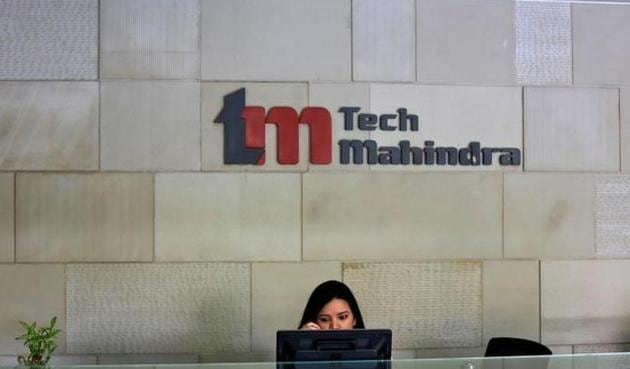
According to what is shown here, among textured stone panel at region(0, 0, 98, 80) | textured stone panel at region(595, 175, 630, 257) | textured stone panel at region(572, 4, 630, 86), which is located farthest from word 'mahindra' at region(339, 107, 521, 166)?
textured stone panel at region(0, 0, 98, 80)

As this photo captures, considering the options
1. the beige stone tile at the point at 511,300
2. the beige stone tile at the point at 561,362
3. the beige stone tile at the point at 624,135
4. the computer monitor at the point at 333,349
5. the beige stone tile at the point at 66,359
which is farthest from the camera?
the beige stone tile at the point at 624,135

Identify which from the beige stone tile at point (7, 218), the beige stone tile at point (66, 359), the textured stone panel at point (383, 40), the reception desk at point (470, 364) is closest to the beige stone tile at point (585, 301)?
the reception desk at point (470, 364)

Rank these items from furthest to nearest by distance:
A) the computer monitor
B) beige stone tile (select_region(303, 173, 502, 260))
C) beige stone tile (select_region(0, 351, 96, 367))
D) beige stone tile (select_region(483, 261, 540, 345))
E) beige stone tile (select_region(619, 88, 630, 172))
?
beige stone tile (select_region(619, 88, 630, 172))
beige stone tile (select_region(483, 261, 540, 345))
beige stone tile (select_region(303, 173, 502, 260))
beige stone tile (select_region(0, 351, 96, 367))
the computer monitor

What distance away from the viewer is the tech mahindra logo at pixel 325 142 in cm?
360

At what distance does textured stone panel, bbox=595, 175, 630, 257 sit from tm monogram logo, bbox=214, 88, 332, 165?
1.98 m

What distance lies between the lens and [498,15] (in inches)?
149

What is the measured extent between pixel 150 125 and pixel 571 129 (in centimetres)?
291

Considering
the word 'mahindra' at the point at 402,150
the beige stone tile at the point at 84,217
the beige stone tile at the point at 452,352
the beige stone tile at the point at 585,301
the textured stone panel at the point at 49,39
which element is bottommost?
the beige stone tile at the point at 452,352

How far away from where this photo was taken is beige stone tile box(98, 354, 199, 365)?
3.56 metres

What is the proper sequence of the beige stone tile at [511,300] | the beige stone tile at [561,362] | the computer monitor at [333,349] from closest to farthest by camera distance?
the computer monitor at [333,349], the beige stone tile at [561,362], the beige stone tile at [511,300]

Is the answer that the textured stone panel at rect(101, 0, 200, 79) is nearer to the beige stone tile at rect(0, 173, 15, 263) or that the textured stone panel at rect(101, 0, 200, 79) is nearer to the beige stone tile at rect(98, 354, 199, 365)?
the beige stone tile at rect(0, 173, 15, 263)

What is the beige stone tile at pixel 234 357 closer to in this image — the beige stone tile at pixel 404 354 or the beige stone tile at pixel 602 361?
the beige stone tile at pixel 404 354

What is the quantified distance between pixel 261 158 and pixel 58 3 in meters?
1.69

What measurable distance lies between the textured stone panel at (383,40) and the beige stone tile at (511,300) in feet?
4.86
